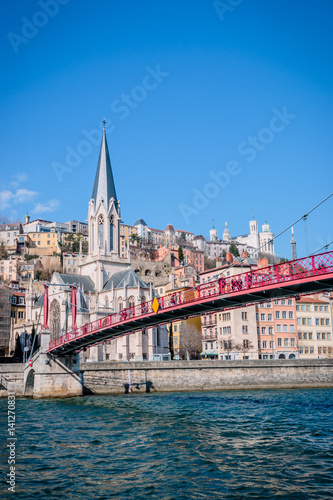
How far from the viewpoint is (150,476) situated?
49.4 ft

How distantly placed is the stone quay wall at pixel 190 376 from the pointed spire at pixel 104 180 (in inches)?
1254

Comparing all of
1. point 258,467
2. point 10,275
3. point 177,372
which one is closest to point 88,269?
point 177,372

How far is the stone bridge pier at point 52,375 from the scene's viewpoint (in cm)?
3917

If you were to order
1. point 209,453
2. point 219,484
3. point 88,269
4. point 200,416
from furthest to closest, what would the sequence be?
point 88,269 → point 200,416 → point 209,453 → point 219,484

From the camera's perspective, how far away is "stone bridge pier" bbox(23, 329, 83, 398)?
39.2 meters

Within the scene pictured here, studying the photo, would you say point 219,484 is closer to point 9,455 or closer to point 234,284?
point 9,455

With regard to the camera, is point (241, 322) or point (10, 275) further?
point (10, 275)

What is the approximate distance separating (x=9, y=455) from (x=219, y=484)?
8.05 m

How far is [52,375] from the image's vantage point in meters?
39.9

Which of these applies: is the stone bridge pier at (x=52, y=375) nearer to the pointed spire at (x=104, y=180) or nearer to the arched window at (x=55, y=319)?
the arched window at (x=55, y=319)

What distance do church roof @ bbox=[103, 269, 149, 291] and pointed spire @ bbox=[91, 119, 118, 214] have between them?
36.1 ft

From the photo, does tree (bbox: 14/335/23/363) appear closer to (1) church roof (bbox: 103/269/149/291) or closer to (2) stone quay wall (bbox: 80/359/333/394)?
(1) church roof (bbox: 103/269/149/291)

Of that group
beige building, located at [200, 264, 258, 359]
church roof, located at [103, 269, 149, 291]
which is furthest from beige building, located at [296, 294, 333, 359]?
church roof, located at [103, 269, 149, 291]

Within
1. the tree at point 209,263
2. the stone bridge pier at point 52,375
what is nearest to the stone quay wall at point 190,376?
the stone bridge pier at point 52,375
